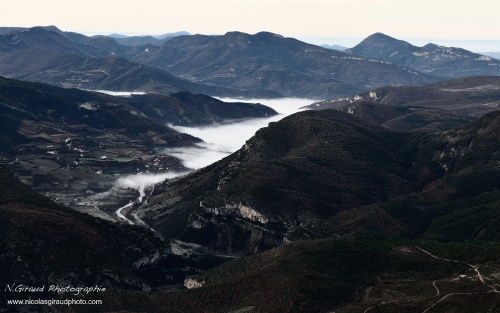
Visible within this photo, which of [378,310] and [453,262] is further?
[453,262]

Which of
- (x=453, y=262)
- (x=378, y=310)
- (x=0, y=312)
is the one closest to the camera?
Answer: (x=378, y=310)

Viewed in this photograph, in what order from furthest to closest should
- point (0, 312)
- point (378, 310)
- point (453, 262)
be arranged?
point (453, 262) → point (0, 312) → point (378, 310)

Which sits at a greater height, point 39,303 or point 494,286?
point 494,286

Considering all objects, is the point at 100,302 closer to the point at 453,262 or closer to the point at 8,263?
the point at 8,263

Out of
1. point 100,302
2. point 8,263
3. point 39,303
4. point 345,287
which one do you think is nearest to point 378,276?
point 345,287

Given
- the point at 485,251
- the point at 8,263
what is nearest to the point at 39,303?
the point at 8,263

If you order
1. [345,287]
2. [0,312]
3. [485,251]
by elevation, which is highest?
[485,251]

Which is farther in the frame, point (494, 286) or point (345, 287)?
point (345, 287)

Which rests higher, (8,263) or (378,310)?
(378,310)

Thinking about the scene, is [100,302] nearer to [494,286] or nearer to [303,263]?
[303,263]
